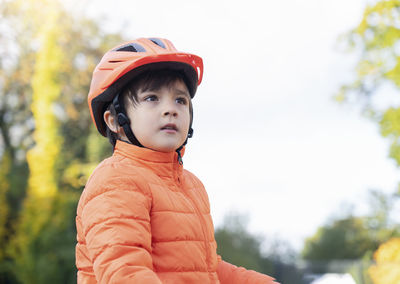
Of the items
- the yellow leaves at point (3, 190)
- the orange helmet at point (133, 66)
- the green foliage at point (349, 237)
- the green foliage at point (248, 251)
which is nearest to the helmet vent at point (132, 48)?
the orange helmet at point (133, 66)

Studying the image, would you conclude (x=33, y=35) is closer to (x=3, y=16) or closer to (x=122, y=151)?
(x=3, y=16)

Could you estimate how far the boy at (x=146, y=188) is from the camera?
1.71 metres

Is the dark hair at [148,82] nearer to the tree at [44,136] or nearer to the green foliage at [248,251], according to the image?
the green foliage at [248,251]

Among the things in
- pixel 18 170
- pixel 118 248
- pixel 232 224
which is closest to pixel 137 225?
pixel 118 248

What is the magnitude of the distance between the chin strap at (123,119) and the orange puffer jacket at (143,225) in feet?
0.11

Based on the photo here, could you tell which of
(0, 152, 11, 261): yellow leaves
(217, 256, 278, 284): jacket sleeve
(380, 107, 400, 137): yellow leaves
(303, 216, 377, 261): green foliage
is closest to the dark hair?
(217, 256, 278, 284): jacket sleeve

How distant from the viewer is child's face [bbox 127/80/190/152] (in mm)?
1971

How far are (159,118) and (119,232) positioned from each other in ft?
1.60

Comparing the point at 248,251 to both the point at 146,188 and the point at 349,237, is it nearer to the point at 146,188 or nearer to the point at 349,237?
the point at 349,237

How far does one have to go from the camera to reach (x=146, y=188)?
187cm

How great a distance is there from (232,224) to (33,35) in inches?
483

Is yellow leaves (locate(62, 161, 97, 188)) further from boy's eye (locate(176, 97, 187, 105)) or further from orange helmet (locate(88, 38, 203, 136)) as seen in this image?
boy's eye (locate(176, 97, 187, 105))

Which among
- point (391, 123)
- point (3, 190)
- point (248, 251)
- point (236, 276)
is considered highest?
point (391, 123)

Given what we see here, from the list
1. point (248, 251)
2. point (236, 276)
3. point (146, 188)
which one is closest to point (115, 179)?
point (146, 188)
